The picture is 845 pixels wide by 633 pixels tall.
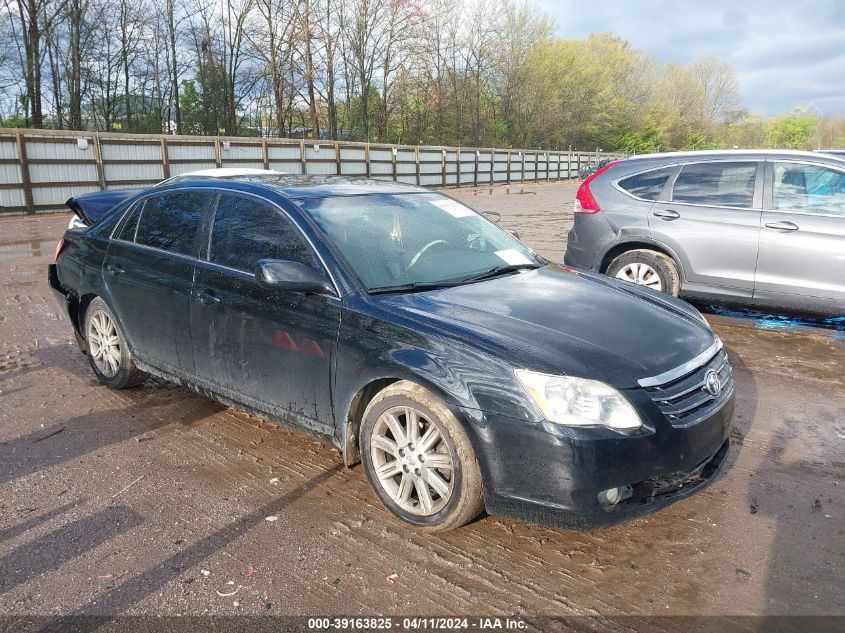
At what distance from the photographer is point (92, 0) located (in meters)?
36.9

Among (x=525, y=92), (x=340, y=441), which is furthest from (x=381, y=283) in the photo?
(x=525, y=92)

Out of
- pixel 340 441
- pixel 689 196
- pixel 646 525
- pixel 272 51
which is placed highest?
pixel 272 51

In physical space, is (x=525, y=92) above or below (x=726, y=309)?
above

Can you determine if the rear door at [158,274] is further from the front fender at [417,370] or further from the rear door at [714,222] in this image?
the rear door at [714,222]

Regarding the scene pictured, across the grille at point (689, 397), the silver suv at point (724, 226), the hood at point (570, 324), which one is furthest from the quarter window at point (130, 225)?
the silver suv at point (724, 226)

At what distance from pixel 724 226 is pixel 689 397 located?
4.02m

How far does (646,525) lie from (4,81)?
130ft

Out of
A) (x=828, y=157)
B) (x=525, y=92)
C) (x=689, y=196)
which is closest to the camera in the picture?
(x=828, y=157)

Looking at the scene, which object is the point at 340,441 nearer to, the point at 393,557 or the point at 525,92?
the point at 393,557

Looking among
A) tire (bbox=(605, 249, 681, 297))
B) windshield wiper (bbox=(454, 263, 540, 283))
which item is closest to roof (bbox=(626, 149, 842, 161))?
tire (bbox=(605, 249, 681, 297))

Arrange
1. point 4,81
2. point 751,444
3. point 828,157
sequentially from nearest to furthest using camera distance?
point 751,444, point 828,157, point 4,81

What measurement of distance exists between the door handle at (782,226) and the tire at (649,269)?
3.08 ft

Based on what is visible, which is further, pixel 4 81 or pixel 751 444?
pixel 4 81

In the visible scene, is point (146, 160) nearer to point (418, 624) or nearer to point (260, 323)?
point (260, 323)
